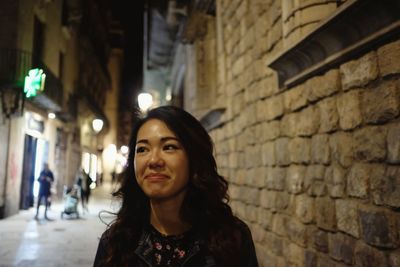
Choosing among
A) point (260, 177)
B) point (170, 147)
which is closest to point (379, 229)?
point (170, 147)

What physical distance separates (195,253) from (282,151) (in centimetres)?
265

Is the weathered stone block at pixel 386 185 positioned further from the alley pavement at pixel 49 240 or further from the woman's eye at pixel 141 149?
the alley pavement at pixel 49 240

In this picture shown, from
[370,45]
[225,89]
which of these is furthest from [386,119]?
[225,89]

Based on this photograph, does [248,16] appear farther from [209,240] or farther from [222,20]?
[209,240]

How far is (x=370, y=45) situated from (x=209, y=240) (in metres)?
1.70

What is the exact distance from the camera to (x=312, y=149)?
332 centimetres

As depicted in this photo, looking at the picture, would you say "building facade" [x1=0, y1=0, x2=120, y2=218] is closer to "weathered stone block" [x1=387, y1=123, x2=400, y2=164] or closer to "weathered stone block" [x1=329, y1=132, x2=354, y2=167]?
"weathered stone block" [x1=329, y1=132, x2=354, y2=167]

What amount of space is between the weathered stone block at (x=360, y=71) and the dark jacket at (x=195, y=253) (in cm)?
147

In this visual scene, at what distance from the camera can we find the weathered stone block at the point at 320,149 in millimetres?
3053

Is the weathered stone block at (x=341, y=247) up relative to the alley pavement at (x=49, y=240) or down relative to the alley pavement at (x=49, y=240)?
up

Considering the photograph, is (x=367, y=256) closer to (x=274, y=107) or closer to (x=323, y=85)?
(x=323, y=85)

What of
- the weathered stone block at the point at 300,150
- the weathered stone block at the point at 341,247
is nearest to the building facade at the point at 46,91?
the weathered stone block at the point at 300,150

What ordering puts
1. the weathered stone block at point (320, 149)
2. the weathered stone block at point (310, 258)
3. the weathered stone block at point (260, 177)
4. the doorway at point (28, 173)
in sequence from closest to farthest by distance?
the weathered stone block at point (320, 149), the weathered stone block at point (310, 258), the weathered stone block at point (260, 177), the doorway at point (28, 173)

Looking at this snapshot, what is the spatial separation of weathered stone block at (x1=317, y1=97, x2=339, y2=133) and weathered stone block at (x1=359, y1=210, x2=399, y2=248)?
72 cm
